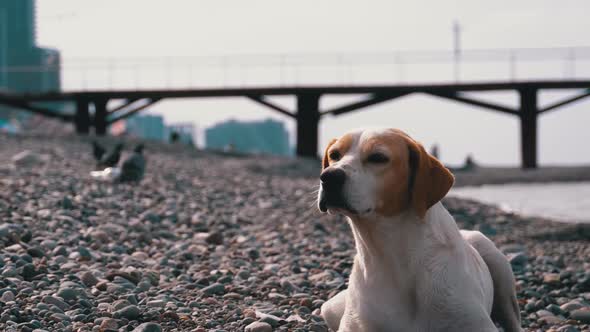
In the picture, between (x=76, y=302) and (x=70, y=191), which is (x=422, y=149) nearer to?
(x=76, y=302)

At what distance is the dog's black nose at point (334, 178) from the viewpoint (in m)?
3.46

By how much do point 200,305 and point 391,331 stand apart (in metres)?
1.96

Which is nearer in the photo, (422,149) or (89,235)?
(422,149)

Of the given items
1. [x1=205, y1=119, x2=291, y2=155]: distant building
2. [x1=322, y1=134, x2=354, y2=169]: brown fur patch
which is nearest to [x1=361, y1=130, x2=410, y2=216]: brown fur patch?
[x1=322, y1=134, x2=354, y2=169]: brown fur patch

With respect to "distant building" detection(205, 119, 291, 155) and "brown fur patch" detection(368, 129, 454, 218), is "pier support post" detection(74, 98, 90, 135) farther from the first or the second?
"distant building" detection(205, 119, 291, 155)

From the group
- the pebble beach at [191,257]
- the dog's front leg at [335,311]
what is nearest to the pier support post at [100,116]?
the pebble beach at [191,257]

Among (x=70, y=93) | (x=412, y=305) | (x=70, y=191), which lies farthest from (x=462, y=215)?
(x=70, y=93)

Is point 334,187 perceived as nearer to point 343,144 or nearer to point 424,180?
point 343,144

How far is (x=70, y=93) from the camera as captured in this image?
91.5 ft

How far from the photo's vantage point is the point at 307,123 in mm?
25906

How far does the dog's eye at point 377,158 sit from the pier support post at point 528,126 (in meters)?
23.2

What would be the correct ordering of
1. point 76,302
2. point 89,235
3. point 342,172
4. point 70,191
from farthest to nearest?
1. point 70,191
2. point 89,235
3. point 76,302
4. point 342,172

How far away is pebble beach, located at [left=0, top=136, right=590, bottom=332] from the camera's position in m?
4.84

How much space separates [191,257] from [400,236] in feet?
13.3
